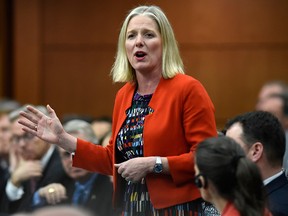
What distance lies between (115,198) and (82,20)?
464 cm

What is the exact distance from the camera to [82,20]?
24.3 feet

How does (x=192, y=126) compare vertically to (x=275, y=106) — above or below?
above

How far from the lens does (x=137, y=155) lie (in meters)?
2.84

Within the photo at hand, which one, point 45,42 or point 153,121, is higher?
point 153,121

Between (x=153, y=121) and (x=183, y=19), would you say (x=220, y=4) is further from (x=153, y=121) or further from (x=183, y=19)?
(x=153, y=121)

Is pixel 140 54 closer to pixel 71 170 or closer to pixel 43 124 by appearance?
pixel 43 124

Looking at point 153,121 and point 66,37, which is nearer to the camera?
point 153,121

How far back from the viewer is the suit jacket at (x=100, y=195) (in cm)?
414

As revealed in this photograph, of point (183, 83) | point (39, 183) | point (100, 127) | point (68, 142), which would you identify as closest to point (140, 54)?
point (183, 83)

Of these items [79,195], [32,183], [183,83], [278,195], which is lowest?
[32,183]

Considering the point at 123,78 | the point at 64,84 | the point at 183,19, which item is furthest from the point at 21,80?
the point at 123,78

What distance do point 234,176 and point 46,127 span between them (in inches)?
36.8

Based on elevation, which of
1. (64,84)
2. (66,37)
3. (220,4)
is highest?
(220,4)

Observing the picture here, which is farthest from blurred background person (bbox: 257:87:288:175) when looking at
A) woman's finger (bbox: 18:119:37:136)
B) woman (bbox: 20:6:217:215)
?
woman's finger (bbox: 18:119:37:136)
